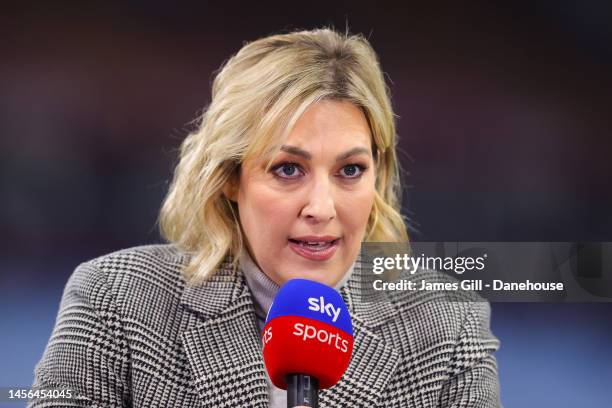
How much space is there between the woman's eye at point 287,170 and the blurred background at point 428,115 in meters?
0.75

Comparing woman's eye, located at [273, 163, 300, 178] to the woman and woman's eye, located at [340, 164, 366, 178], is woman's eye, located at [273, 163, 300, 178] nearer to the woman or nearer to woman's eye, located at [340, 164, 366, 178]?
the woman

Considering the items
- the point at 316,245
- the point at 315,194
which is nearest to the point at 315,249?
the point at 316,245

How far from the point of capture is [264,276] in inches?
79.0

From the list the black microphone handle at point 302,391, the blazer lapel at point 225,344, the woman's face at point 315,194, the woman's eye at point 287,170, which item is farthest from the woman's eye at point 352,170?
the black microphone handle at point 302,391

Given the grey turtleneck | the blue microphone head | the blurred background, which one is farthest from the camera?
the blurred background

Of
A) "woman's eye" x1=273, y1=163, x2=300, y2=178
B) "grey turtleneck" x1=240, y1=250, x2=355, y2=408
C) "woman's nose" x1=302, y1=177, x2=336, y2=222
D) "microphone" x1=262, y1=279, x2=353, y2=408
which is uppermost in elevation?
Answer: "woman's eye" x1=273, y1=163, x2=300, y2=178

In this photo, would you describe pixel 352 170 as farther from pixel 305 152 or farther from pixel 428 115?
pixel 428 115

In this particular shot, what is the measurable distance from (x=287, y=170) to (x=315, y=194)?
89 mm

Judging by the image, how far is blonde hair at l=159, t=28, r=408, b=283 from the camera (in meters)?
1.89

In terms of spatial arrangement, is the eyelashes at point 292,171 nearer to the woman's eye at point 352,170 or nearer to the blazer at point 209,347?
the woman's eye at point 352,170

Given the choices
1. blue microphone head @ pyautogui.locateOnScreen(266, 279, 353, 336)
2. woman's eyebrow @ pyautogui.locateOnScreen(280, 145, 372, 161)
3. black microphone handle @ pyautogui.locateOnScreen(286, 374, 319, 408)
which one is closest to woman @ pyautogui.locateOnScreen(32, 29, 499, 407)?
woman's eyebrow @ pyautogui.locateOnScreen(280, 145, 372, 161)

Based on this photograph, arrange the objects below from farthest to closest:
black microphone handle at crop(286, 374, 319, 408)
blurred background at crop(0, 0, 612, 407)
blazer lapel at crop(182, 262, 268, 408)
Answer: blurred background at crop(0, 0, 612, 407) → blazer lapel at crop(182, 262, 268, 408) → black microphone handle at crop(286, 374, 319, 408)

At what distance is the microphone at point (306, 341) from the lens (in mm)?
1229

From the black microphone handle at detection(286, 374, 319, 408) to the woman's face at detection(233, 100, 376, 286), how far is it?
26.4 inches
